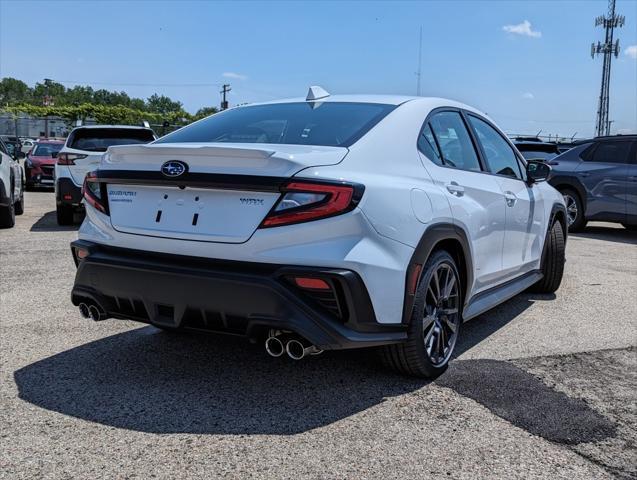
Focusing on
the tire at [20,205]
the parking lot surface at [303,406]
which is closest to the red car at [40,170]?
the tire at [20,205]

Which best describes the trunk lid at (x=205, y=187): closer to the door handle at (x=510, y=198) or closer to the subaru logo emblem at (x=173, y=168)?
the subaru logo emblem at (x=173, y=168)

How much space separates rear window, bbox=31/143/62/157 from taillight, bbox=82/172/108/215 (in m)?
14.9

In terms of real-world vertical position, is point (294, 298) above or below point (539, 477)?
above

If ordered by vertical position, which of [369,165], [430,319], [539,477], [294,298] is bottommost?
[539,477]

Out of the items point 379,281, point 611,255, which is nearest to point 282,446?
point 379,281

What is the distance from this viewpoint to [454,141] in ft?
13.6

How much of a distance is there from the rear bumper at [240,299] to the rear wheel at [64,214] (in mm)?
7266

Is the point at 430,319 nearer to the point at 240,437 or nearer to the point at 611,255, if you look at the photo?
the point at 240,437

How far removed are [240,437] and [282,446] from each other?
0.20m

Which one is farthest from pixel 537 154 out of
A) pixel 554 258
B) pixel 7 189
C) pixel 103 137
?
pixel 7 189

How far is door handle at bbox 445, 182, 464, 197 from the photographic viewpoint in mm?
3727

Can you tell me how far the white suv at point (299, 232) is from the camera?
2.91m

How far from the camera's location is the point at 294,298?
2.88m

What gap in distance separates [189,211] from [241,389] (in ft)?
3.23
